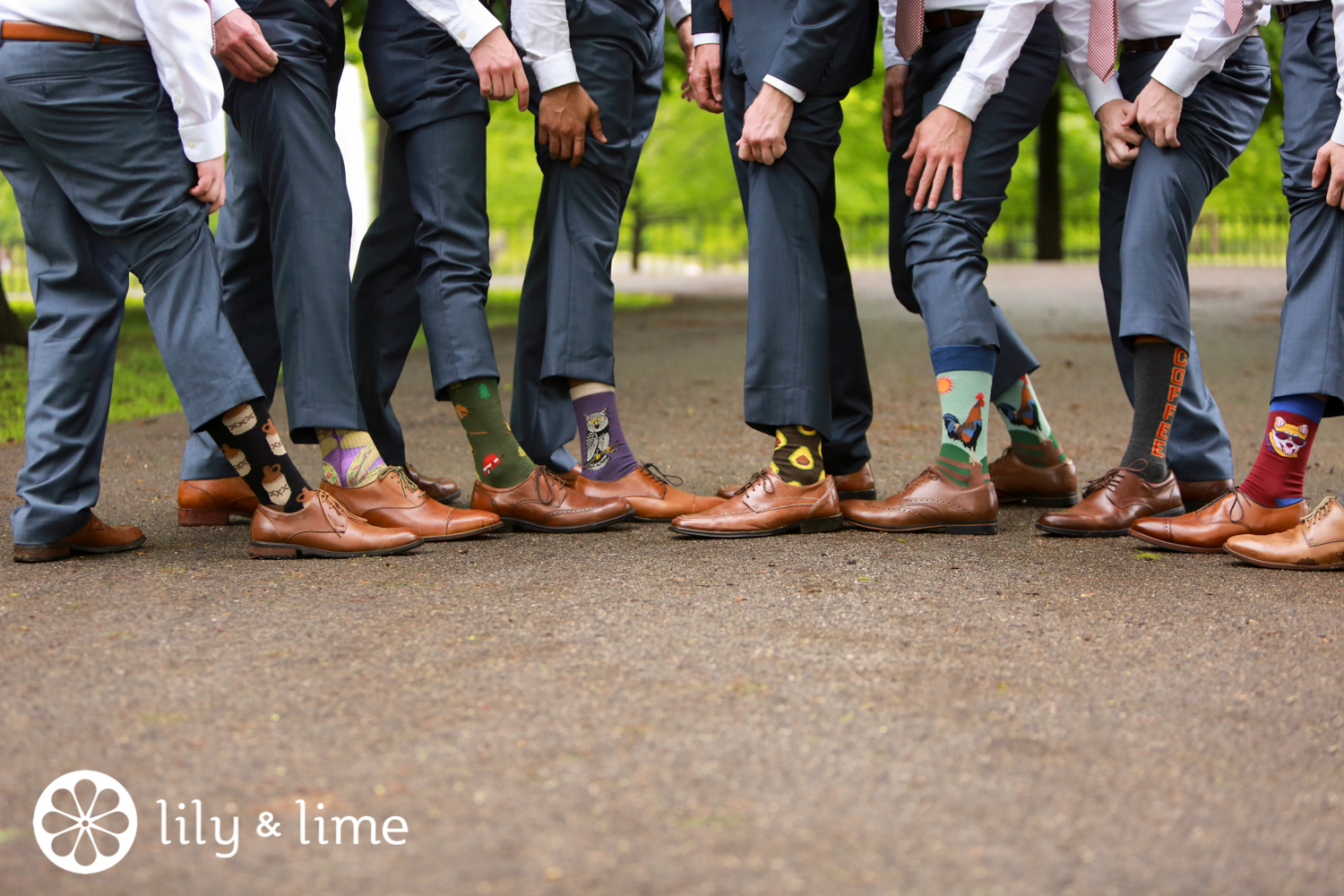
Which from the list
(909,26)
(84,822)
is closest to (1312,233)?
(909,26)

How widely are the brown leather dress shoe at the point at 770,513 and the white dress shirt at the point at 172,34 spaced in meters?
1.59

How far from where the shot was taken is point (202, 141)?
312cm

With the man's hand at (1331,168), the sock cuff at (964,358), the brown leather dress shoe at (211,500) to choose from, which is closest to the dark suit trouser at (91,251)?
the brown leather dress shoe at (211,500)

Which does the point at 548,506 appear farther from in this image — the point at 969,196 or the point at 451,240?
the point at 969,196

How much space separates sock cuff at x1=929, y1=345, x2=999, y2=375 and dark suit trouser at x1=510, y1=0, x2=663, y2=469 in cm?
96

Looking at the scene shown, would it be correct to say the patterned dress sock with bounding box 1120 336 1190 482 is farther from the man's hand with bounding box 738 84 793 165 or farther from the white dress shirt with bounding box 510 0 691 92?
the white dress shirt with bounding box 510 0 691 92

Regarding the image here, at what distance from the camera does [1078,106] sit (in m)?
23.3

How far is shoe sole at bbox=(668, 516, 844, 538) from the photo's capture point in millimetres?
3521

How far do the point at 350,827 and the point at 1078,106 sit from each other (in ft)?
78.7

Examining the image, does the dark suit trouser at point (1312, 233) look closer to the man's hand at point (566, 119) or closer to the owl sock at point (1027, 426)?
the owl sock at point (1027, 426)

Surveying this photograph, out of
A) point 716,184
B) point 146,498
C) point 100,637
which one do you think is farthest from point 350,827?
point 716,184

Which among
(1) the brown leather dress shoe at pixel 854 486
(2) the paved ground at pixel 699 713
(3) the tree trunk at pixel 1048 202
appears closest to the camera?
(2) the paved ground at pixel 699 713

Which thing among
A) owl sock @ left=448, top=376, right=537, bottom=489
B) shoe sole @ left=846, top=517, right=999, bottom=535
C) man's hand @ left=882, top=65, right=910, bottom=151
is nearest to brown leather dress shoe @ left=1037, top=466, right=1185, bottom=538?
shoe sole @ left=846, top=517, right=999, bottom=535

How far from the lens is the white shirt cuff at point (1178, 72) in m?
3.43
